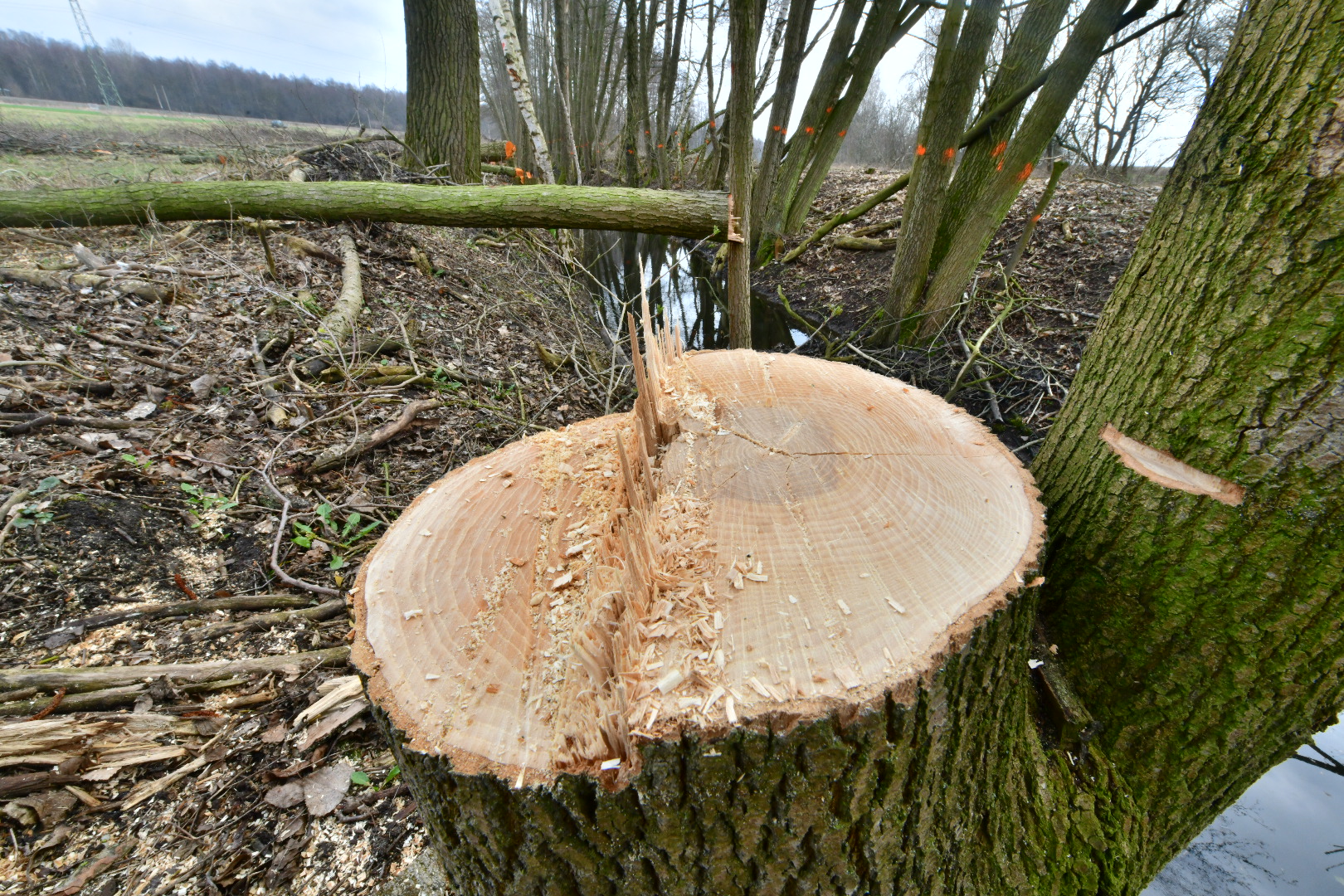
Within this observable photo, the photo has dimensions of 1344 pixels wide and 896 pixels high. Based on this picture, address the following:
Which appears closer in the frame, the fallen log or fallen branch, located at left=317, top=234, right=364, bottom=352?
fallen branch, located at left=317, top=234, right=364, bottom=352

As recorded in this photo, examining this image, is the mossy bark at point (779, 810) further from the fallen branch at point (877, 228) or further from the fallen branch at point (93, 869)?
the fallen branch at point (877, 228)

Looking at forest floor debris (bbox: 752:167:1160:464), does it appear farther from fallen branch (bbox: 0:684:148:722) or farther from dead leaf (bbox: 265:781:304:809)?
fallen branch (bbox: 0:684:148:722)

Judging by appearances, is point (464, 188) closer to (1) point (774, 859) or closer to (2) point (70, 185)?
(2) point (70, 185)

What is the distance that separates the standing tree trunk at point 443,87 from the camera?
5395 mm

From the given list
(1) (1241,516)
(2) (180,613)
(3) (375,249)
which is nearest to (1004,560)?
(1) (1241,516)

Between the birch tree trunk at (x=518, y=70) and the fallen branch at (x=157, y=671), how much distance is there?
17.3 ft

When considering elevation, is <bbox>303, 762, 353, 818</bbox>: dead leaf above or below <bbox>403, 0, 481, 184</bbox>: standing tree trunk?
below

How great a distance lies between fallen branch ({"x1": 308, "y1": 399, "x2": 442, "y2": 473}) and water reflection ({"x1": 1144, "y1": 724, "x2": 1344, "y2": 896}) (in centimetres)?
377

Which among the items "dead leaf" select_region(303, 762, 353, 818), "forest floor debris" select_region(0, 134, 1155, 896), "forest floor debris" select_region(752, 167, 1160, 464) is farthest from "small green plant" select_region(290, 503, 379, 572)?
"forest floor debris" select_region(752, 167, 1160, 464)

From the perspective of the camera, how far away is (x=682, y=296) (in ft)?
28.1

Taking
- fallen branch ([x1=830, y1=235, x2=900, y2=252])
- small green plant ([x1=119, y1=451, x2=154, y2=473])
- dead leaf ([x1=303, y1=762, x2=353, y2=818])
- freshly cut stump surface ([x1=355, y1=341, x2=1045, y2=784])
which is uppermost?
freshly cut stump surface ([x1=355, y1=341, x2=1045, y2=784])

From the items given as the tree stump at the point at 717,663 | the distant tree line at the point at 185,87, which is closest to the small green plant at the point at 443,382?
the tree stump at the point at 717,663

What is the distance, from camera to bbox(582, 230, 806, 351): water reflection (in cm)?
637

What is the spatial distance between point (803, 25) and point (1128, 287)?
347 inches
